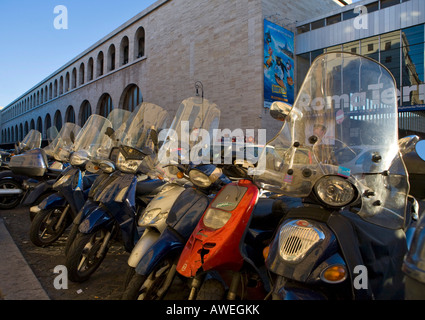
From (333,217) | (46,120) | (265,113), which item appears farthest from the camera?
(46,120)

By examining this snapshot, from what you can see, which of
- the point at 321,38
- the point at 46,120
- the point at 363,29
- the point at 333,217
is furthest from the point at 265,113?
the point at 46,120

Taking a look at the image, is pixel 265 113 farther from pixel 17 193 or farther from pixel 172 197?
pixel 172 197

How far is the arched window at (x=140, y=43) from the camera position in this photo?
2867cm

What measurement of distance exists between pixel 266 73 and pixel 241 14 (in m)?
4.09

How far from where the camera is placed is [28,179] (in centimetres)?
636

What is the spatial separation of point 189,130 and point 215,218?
1231 millimetres

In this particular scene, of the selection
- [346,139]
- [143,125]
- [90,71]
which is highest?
[90,71]

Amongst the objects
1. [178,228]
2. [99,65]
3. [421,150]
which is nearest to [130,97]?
[99,65]

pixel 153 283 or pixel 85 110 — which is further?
pixel 85 110

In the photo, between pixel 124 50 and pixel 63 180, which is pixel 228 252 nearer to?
pixel 63 180

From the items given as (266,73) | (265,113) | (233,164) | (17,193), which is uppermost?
(266,73)

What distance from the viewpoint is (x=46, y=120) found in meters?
51.0

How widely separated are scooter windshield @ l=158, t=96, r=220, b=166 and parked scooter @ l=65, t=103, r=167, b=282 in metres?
0.22

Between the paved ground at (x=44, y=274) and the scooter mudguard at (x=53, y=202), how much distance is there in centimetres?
57
